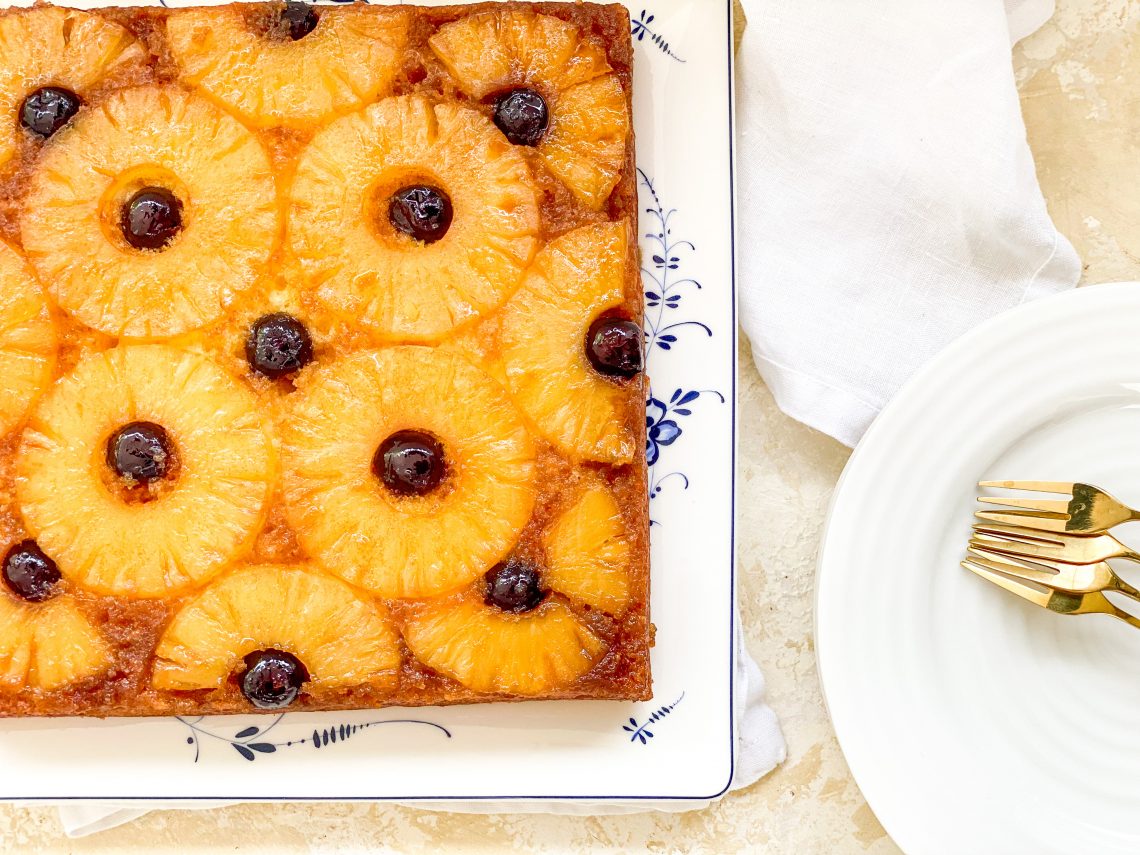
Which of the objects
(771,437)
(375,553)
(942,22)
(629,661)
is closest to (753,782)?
(629,661)

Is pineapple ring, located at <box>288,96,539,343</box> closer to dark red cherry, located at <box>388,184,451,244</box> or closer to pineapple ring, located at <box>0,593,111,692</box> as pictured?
dark red cherry, located at <box>388,184,451,244</box>

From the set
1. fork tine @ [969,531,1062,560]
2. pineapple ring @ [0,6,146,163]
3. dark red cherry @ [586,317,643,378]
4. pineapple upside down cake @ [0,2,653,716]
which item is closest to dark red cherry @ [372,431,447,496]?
pineapple upside down cake @ [0,2,653,716]

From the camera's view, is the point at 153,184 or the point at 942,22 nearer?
the point at 153,184

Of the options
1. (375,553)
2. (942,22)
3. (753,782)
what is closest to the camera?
(375,553)

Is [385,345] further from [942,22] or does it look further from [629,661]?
[942,22]

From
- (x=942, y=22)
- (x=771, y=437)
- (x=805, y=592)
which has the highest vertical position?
(x=942, y=22)

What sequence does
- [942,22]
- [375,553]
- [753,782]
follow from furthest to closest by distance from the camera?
[753,782], [942,22], [375,553]

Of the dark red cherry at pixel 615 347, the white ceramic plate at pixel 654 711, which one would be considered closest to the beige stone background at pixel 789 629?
the white ceramic plate at pixel 654 711

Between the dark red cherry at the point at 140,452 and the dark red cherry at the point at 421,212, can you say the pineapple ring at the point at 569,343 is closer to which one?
the dark red cherry at the point at 421,212

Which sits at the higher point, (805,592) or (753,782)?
(805,592)
